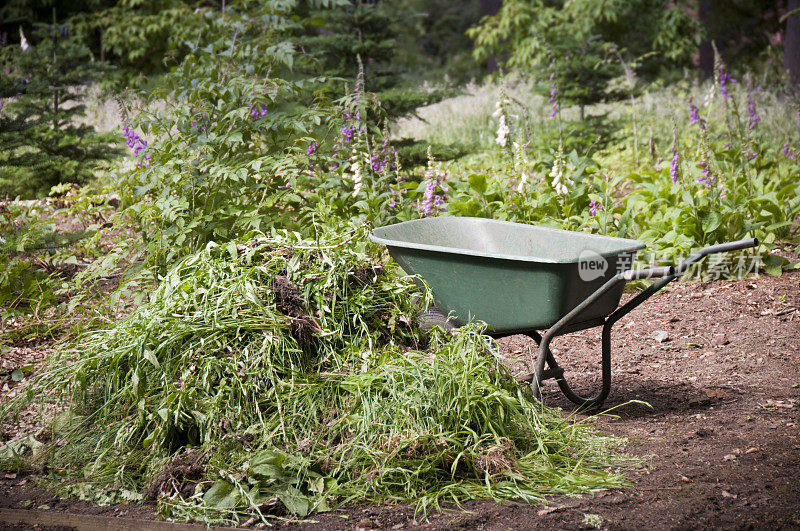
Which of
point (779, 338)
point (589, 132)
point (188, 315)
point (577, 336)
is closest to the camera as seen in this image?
point (188, 315)

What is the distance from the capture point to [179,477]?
2.30 meters

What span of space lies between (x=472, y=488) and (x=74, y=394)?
1.56 meters

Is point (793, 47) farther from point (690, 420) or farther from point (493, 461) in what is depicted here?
point (493, 461)

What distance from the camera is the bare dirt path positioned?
81.0 inches

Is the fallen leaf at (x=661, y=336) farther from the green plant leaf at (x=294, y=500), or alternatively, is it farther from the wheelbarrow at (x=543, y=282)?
the green plant leaf at (x=294, y=500)

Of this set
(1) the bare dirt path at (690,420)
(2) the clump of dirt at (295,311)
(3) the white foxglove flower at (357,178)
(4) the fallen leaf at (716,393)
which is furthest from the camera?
(3) the white foxglove flower at (357,178)

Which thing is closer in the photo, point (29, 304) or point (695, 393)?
point (695, 393)

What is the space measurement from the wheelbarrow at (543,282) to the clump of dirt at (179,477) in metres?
1.06

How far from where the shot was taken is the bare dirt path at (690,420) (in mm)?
2057

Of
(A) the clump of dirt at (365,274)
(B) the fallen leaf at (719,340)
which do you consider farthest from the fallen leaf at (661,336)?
(A) the clump of dirt at (365,274)

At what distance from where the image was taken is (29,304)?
4438 mm

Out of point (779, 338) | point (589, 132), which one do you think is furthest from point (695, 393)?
point (589, 132)

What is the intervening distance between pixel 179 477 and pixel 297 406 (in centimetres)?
45

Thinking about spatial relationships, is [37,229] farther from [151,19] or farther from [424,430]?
[151,19]
